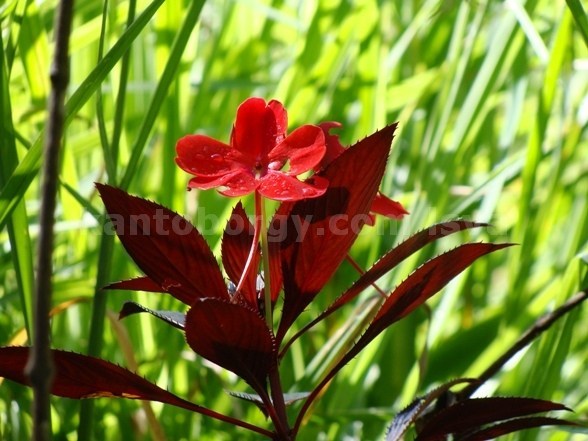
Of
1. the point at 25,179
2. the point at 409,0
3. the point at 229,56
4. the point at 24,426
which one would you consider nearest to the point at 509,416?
the point at 25,179

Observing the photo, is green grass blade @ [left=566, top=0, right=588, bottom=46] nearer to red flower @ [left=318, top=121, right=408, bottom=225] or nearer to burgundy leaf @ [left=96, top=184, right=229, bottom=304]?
red flower @ [left=318, top=121, right=408, bottom=225]

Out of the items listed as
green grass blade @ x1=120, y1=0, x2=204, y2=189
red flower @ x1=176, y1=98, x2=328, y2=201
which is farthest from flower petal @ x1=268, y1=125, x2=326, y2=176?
green grass blade @ x1=120, y1=0, x2=204, y2=189

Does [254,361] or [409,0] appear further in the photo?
[409,0]

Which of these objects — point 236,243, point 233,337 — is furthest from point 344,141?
point 233,337

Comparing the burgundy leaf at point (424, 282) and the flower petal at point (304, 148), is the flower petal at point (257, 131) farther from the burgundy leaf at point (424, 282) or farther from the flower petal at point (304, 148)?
the burgundy leaf at point (424, 282)

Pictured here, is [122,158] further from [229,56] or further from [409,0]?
[409,0]

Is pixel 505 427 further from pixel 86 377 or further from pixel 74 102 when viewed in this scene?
pixel 74 102

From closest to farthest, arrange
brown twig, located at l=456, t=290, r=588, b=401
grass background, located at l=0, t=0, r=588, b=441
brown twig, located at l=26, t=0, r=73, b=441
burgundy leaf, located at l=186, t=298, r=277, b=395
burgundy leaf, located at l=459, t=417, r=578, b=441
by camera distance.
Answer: brown twig, located at l=26, t=0, r=73, b=441
burgundy leaf, located at l=186, t=298, r=277, b=395
burgundy leaf, located at l=459, t=417, r=578, b=441
brown twig, located at l=456, t=290, r=588, b=401
grass background, located at l=0, t=0, r=588, b=441
